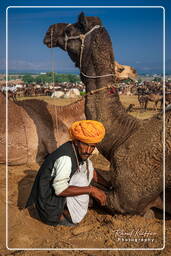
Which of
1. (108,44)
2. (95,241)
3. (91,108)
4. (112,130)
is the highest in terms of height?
(108,44)

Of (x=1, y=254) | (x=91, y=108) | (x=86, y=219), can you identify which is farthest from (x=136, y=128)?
(x=1, y=254)

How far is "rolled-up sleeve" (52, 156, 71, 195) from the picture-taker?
3545 mm

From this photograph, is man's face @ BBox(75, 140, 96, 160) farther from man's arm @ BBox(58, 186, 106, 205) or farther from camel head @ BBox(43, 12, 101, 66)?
camel head @ BBox(43, 12, 101, 66)

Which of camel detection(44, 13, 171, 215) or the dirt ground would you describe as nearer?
the dirt ground

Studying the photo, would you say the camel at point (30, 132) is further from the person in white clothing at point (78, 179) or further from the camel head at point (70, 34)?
the person in white clothing at point (78, 179)

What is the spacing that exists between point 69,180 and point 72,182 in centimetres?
4

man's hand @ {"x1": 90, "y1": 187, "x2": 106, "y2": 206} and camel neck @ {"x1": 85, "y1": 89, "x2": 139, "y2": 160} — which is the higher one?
camel neck @ {"x1": 85, "y1": 89, "x2": 139, "y2": 160}

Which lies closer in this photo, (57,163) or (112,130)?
(57,163)

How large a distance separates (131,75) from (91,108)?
1242 mm

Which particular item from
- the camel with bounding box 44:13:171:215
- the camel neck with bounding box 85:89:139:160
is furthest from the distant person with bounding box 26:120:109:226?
the camel neck with bounding box 85:89:139:160

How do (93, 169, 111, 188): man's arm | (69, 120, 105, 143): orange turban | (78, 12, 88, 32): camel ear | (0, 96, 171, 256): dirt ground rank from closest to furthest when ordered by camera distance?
(0, 96, 171, 256): dirt ground, (69, 120, 105, 143): orange turban, (93, 169, 111, 188): man's arm, (78, 12, 88, 32): camel ear

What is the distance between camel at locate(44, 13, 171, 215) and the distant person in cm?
36

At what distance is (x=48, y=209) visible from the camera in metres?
3.79

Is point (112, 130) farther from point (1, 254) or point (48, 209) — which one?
point (1, 254)
